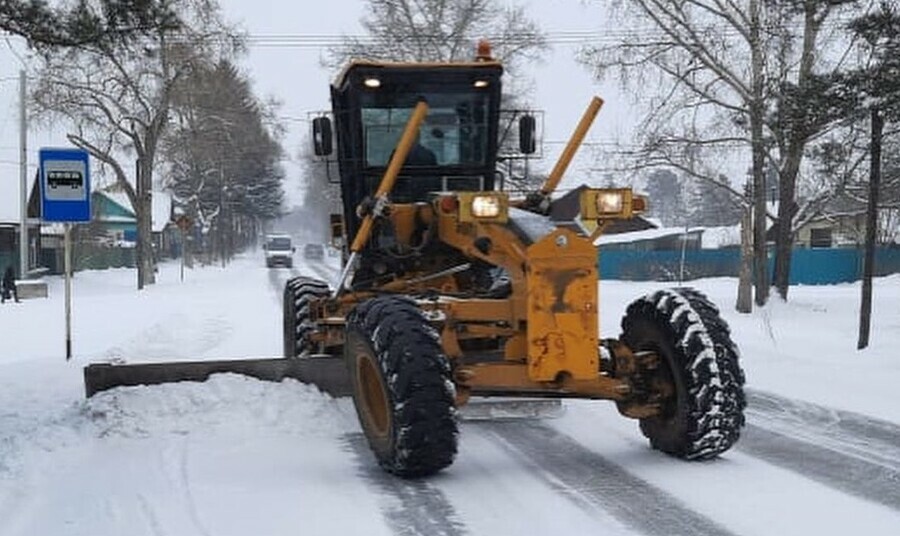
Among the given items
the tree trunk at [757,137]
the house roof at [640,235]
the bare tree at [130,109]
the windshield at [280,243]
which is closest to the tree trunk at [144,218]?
the bare tree at [130,109]

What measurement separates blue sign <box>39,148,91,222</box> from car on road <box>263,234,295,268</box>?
144 feet

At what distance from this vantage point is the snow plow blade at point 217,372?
369 inches

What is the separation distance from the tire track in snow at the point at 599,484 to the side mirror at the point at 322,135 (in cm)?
275

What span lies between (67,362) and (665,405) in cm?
840

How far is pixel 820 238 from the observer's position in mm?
70688

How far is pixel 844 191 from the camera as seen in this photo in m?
28.5

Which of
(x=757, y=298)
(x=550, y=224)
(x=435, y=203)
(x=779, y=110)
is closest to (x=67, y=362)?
(x=435, y=203)

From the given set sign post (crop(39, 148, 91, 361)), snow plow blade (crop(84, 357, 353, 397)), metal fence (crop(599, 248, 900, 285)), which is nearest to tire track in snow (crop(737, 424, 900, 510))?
snow plow blade (crop(84, 357, 353, 397))

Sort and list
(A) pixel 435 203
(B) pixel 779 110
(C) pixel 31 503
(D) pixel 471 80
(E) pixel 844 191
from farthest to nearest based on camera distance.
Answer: (E) pixel 844 191 → (B) pixel 779 110 → (D) pixel 471 80 → (A) pixel 435 203 → (C) pixel 31 503

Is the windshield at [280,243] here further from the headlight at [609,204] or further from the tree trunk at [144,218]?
the headlight at [609,204]

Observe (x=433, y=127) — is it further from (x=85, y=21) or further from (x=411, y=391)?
(x=411, y=391)

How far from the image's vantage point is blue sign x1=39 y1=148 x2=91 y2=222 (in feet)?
42.2

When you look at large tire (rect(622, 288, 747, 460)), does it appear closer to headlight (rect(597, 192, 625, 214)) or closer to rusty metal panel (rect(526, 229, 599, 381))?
rusty metal panel (rect(526, 229, 599, 381))

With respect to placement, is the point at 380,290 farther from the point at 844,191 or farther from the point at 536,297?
the point at 844,191
